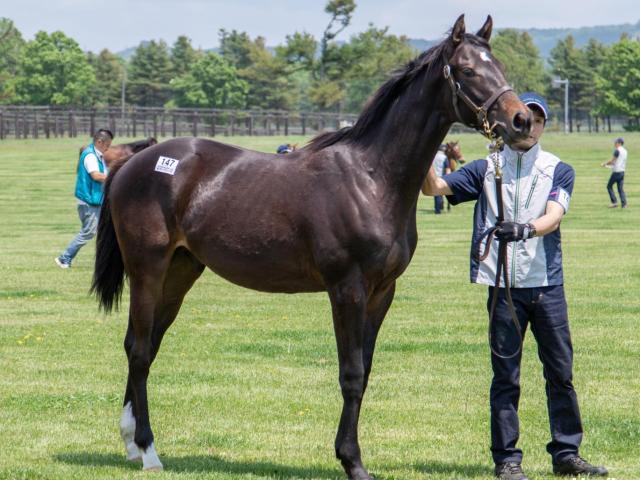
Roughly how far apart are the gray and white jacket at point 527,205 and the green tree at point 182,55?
394 ft

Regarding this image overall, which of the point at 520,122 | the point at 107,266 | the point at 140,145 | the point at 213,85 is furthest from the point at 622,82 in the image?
the point at 520,122

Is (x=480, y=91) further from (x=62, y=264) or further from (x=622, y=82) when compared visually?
(x=622, y=82)

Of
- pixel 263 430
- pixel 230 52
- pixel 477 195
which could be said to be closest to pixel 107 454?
pixel 263 430

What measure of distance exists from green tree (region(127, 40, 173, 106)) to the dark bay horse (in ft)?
384

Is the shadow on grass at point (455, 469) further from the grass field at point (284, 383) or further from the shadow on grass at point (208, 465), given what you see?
the shadow on grass at point (208, 465)

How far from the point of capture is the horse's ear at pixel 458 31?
6.16 meters

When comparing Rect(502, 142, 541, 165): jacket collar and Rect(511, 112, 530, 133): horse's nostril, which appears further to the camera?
Rect(502, 142, 541, 165): jacket collar

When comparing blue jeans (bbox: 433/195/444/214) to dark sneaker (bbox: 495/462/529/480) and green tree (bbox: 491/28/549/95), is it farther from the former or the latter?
green tree (bbox: 491/28/549/95)

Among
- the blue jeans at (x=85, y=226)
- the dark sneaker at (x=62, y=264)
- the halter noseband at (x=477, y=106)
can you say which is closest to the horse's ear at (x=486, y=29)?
the halter noseband at (x=477, y=106)

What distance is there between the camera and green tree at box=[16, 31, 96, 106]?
98.6m

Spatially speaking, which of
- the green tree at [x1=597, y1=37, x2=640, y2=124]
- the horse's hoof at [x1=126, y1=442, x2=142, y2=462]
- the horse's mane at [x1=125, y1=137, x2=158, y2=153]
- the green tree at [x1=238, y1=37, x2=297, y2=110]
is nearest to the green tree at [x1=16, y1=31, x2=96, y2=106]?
the green tree at [x1=238, y1=37, x2=297, y2=110]

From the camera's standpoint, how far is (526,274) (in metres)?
6.46

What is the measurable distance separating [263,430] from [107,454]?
113 cm

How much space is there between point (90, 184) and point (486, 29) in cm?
1252
